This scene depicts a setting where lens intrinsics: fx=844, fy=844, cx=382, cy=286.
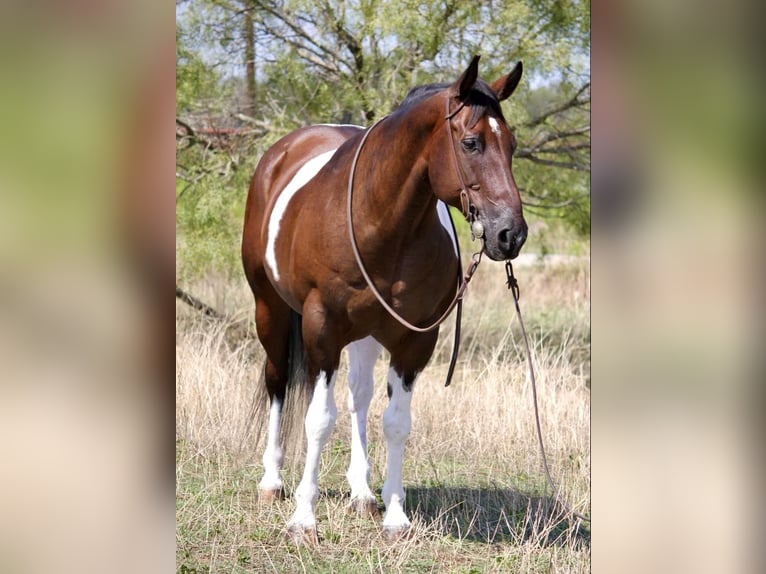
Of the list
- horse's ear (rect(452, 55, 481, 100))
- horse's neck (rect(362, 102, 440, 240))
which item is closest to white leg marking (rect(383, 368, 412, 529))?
horse's neck (rect(362, 102, 440, 240))

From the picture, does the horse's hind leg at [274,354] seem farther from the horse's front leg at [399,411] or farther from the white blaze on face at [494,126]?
the white blaze on face at [494,126]

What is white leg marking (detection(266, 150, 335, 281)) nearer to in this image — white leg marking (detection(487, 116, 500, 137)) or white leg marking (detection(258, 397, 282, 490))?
white leg marking (detection(258, 397, 282, 490))

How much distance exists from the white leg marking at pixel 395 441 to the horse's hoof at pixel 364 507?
0.51 ft

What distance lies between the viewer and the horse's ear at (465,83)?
2.37m

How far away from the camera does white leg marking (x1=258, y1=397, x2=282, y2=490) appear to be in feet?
12.0

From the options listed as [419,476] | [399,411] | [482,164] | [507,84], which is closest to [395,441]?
[399,411]

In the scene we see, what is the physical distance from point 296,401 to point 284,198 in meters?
0.90

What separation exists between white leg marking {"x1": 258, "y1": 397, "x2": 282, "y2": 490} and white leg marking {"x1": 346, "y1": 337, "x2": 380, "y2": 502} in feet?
1.15

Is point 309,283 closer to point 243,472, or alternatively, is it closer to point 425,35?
point 243,472

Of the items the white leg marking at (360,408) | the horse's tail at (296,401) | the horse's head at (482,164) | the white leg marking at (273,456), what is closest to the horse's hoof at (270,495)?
the white leg marking at (273,456)

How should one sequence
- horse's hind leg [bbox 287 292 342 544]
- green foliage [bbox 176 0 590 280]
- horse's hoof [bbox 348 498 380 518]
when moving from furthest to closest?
green foliage [bbox 176 0 590 280] < horse's hoof [bbox 348 498 380 518] < horse's hind leg [bbox 287 292 342 544]
